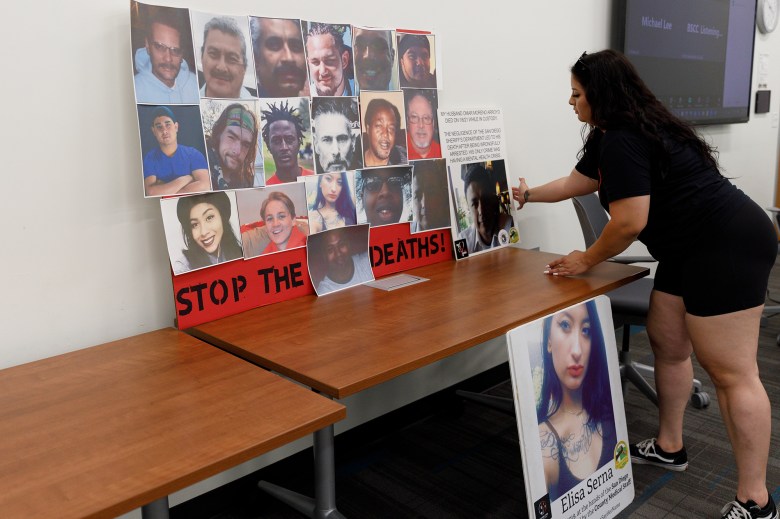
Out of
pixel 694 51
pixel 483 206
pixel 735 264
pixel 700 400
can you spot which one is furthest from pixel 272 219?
pixel 694 51

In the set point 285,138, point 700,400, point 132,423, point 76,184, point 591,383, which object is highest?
point 285,138

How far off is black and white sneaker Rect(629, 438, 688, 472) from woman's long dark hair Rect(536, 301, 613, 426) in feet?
1.34

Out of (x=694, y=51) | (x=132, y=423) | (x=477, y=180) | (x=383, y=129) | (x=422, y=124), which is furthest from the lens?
(x=694, y=51)

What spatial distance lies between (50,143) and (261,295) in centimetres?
64

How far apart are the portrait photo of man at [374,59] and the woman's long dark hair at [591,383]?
37.0 inches

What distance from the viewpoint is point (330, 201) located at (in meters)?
1.94

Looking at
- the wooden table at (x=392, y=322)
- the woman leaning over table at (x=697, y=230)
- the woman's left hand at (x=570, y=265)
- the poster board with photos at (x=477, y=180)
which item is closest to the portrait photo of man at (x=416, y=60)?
the poster board with photos at (x=477, y=180)

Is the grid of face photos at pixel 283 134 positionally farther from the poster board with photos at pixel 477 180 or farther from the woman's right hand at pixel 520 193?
the woman's right hand at pixel 520 193

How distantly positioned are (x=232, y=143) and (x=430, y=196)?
2.63ft

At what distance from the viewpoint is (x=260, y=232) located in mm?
1768

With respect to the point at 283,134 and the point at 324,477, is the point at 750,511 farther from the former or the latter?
the point at 283,134

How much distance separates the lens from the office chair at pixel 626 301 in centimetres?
238

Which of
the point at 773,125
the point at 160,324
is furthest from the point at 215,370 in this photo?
the point at 773,125

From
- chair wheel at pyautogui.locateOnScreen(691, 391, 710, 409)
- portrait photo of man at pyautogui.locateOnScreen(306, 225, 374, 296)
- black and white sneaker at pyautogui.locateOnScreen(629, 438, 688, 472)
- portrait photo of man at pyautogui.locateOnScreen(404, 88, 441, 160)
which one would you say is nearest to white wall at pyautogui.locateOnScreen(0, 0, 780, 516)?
portrait photo of man at pyautogui.locateOnScreen(404, 88, 441, 160)
